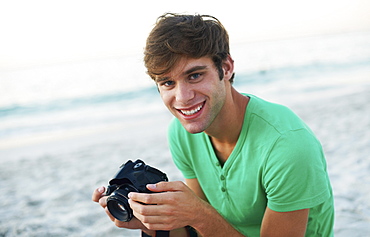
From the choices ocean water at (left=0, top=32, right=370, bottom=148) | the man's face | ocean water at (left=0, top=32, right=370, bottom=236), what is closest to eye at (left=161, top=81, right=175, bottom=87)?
the man's face

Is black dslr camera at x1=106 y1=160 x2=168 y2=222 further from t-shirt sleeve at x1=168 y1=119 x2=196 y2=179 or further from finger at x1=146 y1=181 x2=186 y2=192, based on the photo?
t-shirt sleeve at x1=168 y1=119 x2=196 y2=179

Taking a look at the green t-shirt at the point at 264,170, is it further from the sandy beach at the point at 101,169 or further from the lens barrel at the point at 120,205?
the sandy beach at the point at 101,169

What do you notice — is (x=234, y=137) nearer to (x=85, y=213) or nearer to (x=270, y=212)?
(x=270, y=212)

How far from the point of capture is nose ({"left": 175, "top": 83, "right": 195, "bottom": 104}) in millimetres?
1858

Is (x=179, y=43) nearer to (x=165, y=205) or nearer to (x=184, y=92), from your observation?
(x=184, y=92)

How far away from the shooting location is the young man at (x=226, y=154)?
67.1 inches

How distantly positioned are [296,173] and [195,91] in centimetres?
60

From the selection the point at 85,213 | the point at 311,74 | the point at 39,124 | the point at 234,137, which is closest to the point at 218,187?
the point at 234,137

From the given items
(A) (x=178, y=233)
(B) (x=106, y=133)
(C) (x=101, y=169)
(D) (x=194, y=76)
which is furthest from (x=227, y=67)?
(B) (x=106, y=133)

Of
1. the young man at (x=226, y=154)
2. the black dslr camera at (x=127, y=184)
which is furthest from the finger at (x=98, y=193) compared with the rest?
the black dslr camera at (x=127, y=184)

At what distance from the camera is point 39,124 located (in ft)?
29.5

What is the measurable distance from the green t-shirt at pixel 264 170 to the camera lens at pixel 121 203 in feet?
1.67

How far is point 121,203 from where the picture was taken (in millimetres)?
1819

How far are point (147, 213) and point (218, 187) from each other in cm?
57
